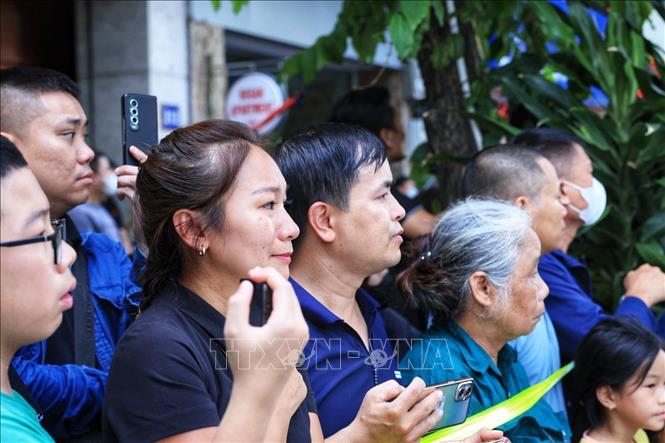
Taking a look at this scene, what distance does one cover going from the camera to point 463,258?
3111 millimetres

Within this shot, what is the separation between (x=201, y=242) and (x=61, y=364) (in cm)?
90

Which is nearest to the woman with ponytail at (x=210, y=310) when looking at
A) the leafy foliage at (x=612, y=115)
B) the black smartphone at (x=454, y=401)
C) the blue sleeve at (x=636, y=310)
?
the black smartphone at (x=454, y=401)

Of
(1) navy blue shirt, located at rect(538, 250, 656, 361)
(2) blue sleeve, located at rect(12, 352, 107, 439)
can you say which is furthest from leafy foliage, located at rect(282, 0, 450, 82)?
(2) blue sleeve, located at rect(12, 352, 107, 439)

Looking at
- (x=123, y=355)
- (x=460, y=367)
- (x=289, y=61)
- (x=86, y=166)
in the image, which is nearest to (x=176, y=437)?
(x=123, y=355)

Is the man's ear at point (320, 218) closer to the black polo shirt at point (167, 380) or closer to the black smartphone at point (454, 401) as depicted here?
the black smartphone at point (454, 401)

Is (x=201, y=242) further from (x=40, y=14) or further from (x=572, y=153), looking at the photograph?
(x=40, y=14)

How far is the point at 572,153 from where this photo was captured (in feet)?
13.8

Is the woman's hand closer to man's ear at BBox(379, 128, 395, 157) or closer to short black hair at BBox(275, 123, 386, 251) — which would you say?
short black hair at BBox(275, 123, 386, 251)

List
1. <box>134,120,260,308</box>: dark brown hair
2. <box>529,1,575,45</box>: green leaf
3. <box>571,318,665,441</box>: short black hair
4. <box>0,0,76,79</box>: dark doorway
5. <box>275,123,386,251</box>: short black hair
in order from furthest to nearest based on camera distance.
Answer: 1. <box>0,0,76,79</box>: dark doorway
2. <box>529,1,575,45</box>: green leaf
3. <box>571,318,665,441</box>: short black hair
4. <box>275,123,386,251</box>: short black hair
5. <box>134,120,260,308</box>: dark brown hair

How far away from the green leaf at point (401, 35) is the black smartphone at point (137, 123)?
4.27 feet

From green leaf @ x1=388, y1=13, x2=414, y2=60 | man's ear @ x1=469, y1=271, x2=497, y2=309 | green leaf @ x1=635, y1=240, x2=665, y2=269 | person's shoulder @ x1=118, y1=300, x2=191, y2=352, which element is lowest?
green leaf @ x1=635, y1=240, x2=665, y2=269

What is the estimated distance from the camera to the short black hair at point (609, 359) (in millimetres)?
3400

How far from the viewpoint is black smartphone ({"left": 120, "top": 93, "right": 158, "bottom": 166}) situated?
285 cm

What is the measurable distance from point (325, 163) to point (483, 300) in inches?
29.4
